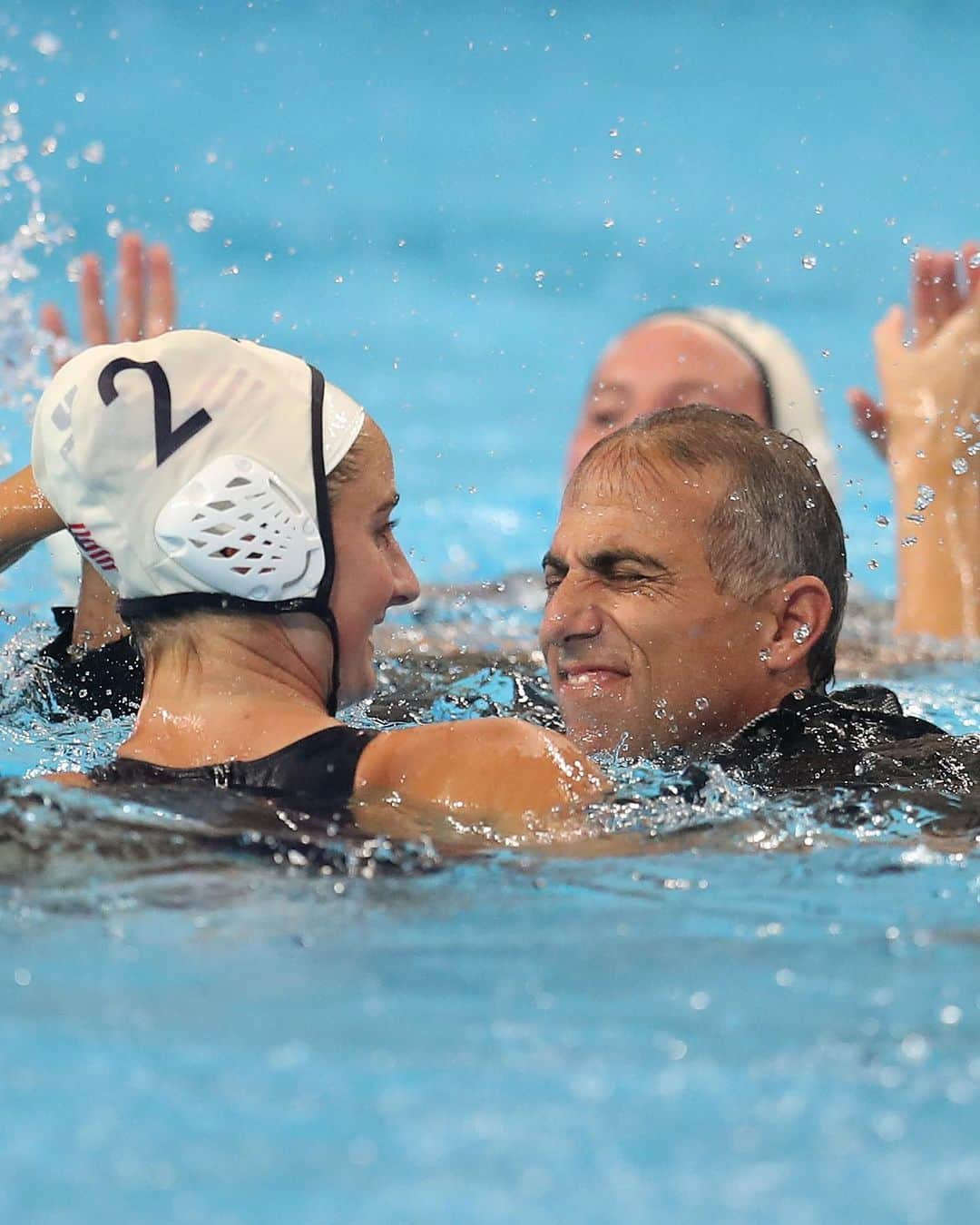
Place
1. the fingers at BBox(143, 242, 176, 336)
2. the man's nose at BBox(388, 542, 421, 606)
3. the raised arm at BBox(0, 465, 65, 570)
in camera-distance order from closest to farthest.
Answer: the man's nose at BBox(388, 542, 421, 606), the raised arm at BBox(0, 465, 65, 570), the fingers at BBox(143, 242, 176, 336)

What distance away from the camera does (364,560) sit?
2369 mm

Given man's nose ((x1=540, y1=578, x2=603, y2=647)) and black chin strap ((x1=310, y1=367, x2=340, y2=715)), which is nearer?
black chin strap ((x1=310, y1=367, x2=340, y2=715))

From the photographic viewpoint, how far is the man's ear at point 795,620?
113 inches

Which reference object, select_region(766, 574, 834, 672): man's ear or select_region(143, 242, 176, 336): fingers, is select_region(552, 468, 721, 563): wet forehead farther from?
select_region(143, 242, 176, 336): fingers

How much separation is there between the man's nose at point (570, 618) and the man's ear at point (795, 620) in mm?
316

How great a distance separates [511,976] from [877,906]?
1.75 feet

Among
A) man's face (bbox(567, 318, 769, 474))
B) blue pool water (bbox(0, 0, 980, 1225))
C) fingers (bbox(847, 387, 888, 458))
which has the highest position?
man's face (bbox(567, 318, 769, 474))

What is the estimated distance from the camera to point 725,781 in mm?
2488

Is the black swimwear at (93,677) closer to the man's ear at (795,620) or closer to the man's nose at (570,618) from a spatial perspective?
the man's nose at (570,618)

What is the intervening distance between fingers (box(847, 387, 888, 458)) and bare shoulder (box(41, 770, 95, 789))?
271cm

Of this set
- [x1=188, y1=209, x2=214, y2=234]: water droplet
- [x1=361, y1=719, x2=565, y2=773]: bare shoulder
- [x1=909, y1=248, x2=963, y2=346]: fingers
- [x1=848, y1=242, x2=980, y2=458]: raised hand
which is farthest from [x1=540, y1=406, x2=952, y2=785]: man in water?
[x1=188, y1=209, x2=214, y2=234]: water droplet

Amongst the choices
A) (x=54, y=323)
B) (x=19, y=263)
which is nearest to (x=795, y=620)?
(x=54, y=323)

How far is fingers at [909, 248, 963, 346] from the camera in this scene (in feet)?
14.4

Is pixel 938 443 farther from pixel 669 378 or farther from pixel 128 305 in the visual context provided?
pixel 128 305
